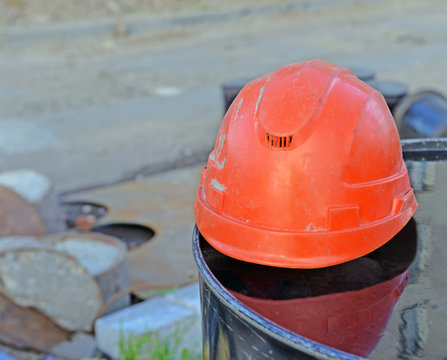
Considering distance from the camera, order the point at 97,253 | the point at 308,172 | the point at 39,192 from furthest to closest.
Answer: the point at 39,192 → the point at 97,253 → the point at 308,172

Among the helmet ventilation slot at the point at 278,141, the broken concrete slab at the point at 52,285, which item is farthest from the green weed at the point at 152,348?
the helmet ventilation slot at the point at 278,141

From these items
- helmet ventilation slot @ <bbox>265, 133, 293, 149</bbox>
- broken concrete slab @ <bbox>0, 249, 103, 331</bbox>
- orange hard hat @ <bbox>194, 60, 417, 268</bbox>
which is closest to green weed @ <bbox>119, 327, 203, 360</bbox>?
broken concrete slab @ <bbox>0, 249, 103, 331</bbox>

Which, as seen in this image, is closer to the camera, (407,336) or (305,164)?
(407,336)

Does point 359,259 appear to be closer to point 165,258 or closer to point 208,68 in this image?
point 165,258

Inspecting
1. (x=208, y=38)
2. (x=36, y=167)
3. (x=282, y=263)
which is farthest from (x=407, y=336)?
(x=208, y=38)

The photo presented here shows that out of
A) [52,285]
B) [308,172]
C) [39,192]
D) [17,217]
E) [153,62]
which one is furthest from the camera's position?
[153,62]

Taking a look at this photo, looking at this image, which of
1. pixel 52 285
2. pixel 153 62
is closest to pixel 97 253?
pixel 52 285

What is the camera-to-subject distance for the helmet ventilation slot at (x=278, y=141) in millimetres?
1280

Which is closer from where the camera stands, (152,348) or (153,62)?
(152,348)

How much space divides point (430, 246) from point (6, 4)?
10762 millimetres

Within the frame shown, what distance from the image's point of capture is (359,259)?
145 cm

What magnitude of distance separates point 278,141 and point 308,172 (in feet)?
0.30

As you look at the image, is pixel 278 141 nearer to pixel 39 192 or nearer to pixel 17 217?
pixel 17 217

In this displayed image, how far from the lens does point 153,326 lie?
8.45 ft
